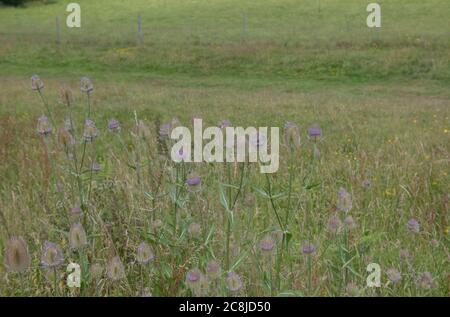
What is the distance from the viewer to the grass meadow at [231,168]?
2496 millimetres

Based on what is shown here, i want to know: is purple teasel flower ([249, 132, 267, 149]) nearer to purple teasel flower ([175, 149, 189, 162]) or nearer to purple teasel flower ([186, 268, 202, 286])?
purple teasel flower ([175, 149, 189, 162])

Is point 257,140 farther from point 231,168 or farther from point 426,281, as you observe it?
point 231,168

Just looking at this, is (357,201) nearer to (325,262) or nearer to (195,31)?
(325,262)

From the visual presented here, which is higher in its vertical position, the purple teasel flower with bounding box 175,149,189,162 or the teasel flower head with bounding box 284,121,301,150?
the teasel flower head with bounding box 284,121,301,150

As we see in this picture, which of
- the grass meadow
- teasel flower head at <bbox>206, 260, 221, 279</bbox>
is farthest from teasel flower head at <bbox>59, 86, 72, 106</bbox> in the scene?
teasel flower head at <bbox>206, 260, 221, 279</bbox>

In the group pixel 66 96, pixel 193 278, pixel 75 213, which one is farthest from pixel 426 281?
pixel 66 96

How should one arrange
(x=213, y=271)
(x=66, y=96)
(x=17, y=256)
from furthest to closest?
1. (x=66, y=96)
2. (x=213, y=271)
3. (x=17, y=256)

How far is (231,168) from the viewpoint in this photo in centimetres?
401

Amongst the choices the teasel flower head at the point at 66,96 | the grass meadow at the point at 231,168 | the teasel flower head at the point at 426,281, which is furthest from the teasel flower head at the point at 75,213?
the teasel flower head at the point at 426,281

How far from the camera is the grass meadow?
2.50 metres

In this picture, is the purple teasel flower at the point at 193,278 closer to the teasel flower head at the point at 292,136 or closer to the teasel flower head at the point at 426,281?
the teasel flower head at the point at 292,136

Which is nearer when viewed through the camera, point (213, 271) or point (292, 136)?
point (213, 271)

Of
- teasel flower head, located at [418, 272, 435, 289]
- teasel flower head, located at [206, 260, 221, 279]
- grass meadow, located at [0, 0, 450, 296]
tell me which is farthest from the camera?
grass meadow, located at [0, 0, 450, 296]
